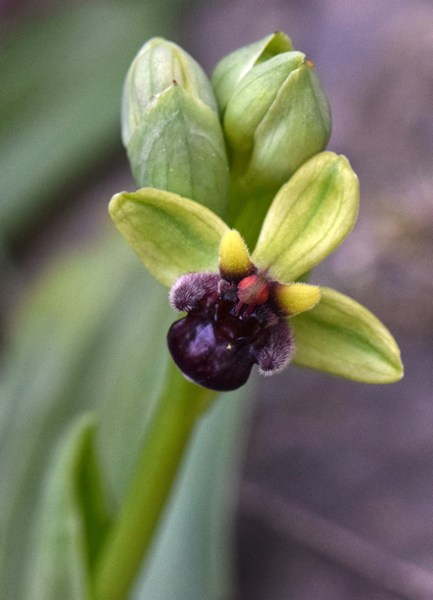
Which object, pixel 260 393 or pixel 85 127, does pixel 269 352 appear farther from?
pixel 85 127

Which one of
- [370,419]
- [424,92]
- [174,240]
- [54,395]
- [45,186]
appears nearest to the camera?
[174,240]

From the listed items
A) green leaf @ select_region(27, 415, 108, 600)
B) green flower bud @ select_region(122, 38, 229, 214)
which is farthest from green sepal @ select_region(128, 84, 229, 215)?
green leaf @ select_region(27, 415, 108, 600)

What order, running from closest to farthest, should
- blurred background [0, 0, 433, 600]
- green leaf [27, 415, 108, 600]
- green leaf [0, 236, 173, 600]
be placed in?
green leaf [27, 415, 108, 600]
green leaf [0, 236, 173, 600]
blurred background [0, 0, 433, 600]

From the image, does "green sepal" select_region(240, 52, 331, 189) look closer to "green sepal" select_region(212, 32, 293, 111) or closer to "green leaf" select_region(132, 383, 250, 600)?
"green sepal" select_region(212, 32, 293, 111)

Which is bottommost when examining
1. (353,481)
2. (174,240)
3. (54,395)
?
(353,481)

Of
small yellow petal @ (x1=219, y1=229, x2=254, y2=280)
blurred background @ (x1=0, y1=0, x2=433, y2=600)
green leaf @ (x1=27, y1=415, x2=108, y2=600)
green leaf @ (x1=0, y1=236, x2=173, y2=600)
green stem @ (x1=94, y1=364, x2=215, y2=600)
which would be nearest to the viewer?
small yellow petal @ (x1=219, y1=229, x2=254, y2=280)

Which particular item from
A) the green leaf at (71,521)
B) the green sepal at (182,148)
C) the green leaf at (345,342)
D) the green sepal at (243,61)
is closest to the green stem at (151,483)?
the green leaf at (71,521)

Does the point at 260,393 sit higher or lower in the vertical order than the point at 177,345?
lower

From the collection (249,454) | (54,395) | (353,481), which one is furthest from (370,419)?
(54,395)
